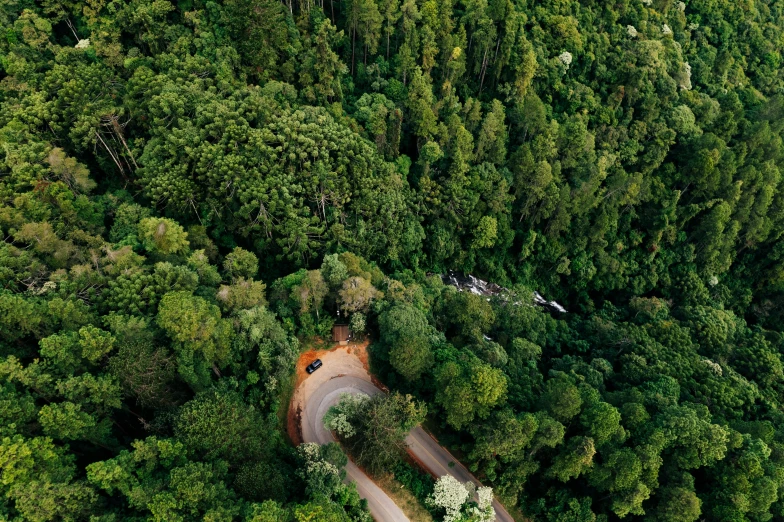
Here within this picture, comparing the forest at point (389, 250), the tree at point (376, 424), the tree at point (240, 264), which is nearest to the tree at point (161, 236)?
the forest at point (389, 250)

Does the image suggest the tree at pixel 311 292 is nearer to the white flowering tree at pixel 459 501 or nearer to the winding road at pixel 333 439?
the winding road at pixel 333 439

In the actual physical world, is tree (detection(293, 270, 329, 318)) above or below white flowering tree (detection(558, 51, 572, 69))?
below

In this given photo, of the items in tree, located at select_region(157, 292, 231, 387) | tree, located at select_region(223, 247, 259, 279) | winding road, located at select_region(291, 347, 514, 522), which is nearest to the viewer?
tree, located at select_region(157, 292, 231, 387)

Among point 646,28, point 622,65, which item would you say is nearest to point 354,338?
point 622,65

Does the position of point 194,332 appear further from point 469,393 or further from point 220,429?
point 469,393

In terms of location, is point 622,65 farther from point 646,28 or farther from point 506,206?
point 506,206

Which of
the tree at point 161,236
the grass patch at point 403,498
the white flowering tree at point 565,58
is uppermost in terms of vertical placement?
the white flowering tree at point 565,58

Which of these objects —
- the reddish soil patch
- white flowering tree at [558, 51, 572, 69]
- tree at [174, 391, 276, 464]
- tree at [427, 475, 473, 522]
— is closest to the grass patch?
tree at [427, 475, 473, 522]

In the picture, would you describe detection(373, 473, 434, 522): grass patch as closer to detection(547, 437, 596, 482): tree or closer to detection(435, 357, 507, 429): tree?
detection(435, 357, 507, 429): tree
